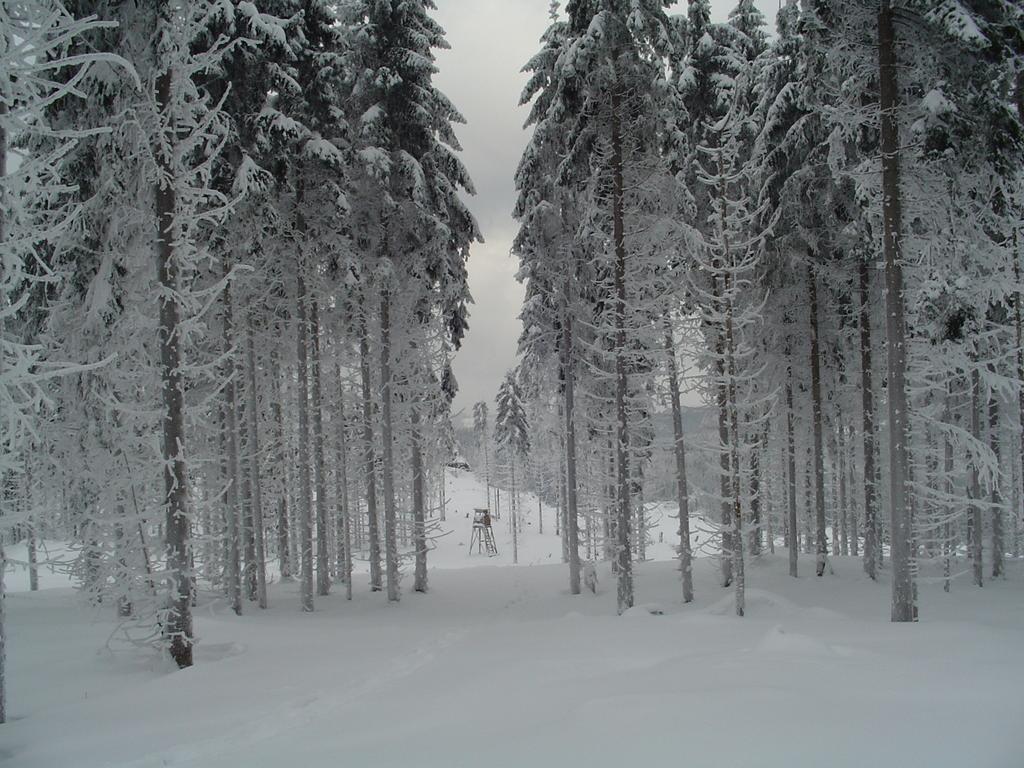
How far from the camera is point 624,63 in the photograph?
→ 12.8m

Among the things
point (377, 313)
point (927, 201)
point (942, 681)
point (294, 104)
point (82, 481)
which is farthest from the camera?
point (377, 313)

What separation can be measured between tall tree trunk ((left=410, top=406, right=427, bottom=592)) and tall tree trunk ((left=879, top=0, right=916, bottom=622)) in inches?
456

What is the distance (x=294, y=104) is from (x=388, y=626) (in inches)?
499

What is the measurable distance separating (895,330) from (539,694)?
8.82m

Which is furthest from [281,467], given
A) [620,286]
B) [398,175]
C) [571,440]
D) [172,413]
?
[620,286]

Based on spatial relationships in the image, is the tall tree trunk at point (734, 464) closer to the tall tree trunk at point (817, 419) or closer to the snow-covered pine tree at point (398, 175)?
the tall tree trunk at point (817, 419)

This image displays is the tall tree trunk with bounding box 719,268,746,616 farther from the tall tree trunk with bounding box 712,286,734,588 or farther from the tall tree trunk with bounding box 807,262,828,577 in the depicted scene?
the tall tree trunk with bounding box 807,262,828,577

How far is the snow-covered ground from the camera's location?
4.90m

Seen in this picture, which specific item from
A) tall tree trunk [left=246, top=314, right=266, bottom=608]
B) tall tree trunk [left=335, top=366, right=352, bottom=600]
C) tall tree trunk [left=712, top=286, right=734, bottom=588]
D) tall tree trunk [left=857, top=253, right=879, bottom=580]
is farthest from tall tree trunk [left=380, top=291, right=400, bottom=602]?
tall tree trunk [left=857, top=253, right=879, bottom=580]

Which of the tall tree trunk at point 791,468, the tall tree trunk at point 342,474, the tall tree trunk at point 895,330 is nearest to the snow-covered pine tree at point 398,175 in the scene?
the tall tree trunk at point 342,474

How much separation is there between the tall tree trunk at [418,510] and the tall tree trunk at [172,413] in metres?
8.29

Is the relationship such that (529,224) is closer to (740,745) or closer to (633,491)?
(633,491)

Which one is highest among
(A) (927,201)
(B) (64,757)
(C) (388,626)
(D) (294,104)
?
(D) (294,104)

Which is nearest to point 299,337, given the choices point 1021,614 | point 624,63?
point 624,63
